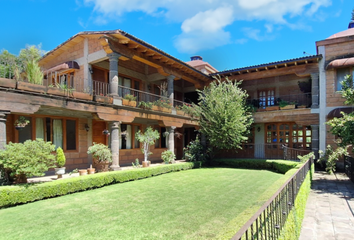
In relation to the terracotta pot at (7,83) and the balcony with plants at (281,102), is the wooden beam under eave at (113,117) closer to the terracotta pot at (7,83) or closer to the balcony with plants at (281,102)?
the terracotta pot at (7,83)

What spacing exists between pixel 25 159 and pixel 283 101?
52.9ft

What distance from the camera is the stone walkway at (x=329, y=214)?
16.4 ft

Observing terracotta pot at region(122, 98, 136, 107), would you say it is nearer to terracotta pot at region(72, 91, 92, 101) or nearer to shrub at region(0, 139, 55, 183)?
terracotta pot at region(72, 91, 92, 101)

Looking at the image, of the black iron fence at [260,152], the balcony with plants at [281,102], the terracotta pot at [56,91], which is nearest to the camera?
the terracotta pot at [56,91]

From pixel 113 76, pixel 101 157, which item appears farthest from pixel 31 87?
pixel 101 157

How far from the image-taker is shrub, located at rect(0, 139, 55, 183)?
24.1 feet

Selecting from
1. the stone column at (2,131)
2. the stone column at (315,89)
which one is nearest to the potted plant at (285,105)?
the stone column at (315,89)

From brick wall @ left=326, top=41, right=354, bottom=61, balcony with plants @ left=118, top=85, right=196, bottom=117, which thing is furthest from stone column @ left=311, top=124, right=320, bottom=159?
balcony with plants @ left=118, top=85, right=196, bottom=117

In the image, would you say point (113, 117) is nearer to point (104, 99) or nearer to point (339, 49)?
point (104, 99)

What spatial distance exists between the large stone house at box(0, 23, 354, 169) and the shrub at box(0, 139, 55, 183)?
0.93 meters

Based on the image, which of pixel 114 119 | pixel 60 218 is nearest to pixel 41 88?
pixel 114 119

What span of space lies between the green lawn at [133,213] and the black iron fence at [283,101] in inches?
385

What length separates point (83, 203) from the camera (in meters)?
7.25

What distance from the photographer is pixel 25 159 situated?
7496 mm
